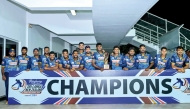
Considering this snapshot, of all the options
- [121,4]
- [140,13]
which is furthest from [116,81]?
[140,13]

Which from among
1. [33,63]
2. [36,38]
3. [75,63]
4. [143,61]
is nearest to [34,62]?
[33,63]

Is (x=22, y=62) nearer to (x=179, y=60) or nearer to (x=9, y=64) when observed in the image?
(x=9, y=64)

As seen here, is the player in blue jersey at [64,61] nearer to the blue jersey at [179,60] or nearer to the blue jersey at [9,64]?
the blue jersey at [9,64]

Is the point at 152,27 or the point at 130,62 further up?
the point at 152,27

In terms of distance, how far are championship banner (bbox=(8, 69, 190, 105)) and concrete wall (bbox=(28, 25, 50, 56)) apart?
464 centimetres

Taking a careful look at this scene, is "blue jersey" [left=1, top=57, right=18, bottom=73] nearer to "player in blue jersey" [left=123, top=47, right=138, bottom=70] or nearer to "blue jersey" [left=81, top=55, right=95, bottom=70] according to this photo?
"blue jersey" [left=81, top=55, right=95, bottom=70]

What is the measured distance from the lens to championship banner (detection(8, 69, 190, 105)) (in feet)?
19.7

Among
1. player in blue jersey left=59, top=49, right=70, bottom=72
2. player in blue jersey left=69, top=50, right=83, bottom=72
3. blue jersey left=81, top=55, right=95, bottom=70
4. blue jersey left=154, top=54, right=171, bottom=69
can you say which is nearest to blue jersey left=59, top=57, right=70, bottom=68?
player in blue jersey left=59, top=49, right=70, bottom=72

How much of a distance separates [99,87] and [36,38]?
661 centimetres

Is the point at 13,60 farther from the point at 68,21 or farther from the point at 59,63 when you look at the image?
the point at 68,21

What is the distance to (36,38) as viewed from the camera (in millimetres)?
11547

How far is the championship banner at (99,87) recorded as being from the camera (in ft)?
Result: 19.7

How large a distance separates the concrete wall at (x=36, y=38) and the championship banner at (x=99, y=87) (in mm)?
4638

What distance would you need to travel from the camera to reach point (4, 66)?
6723 millimetres
